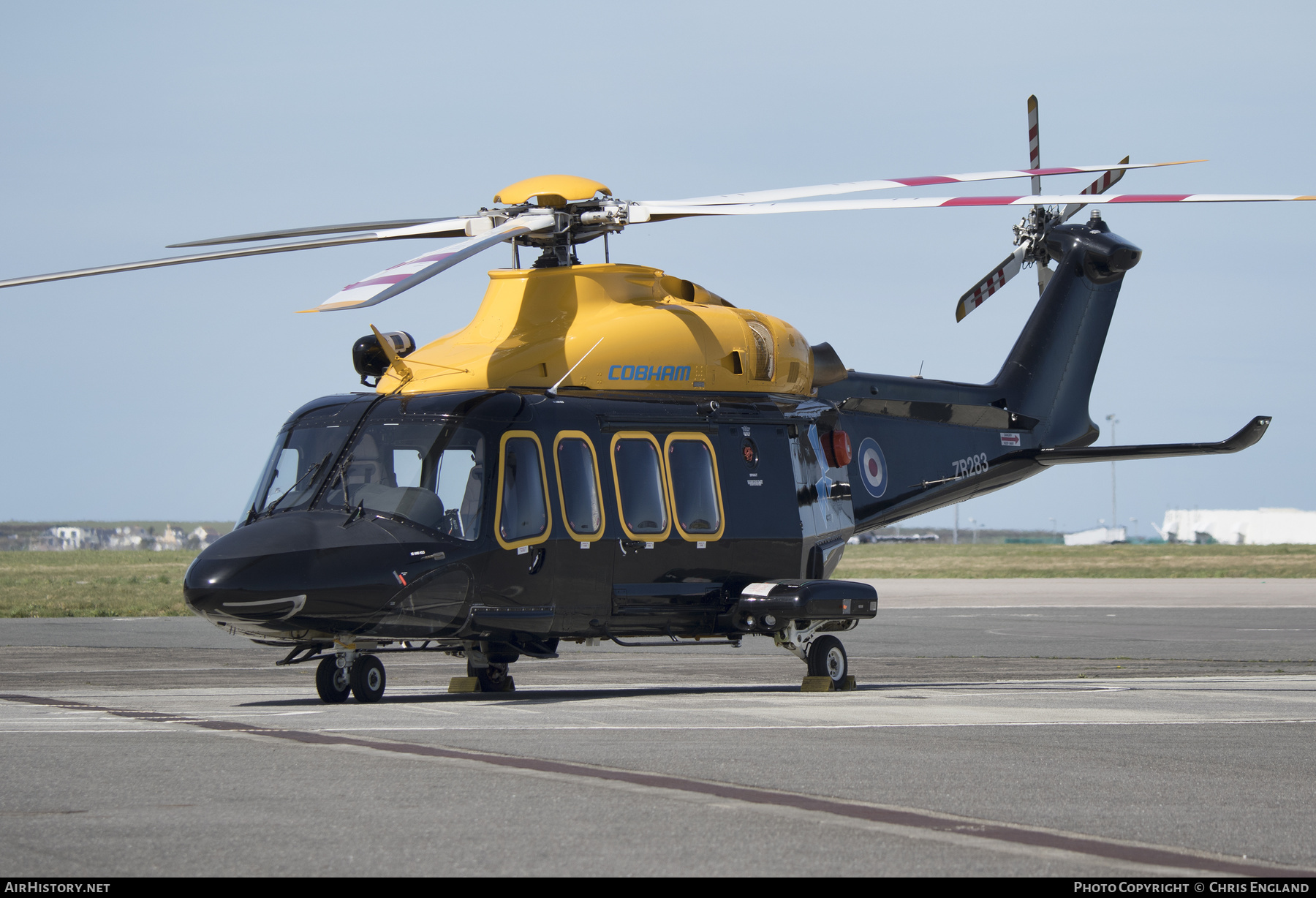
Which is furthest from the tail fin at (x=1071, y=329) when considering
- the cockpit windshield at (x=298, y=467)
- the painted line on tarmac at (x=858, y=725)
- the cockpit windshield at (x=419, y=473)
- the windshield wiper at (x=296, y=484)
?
the windshield wiper at (x=296, y=484)

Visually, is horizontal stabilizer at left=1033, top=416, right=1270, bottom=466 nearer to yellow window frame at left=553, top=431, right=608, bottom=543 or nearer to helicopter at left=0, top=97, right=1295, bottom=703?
helicopter at left=0, top=97, right=1295, bottom=703

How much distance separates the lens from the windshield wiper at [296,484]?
13.7 meters

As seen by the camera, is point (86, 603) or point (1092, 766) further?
point (86, 603)

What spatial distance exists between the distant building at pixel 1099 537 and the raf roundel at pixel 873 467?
159 m

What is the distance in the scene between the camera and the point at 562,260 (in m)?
15.5

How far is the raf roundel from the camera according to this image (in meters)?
18.1

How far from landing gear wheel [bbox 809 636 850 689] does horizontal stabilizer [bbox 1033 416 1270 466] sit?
5937 mm

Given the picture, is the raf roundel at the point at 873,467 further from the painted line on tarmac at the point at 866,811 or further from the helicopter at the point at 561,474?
the painted line on tarmac at the point at 866,811

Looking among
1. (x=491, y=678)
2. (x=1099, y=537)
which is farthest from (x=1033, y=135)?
(x=1099, y=537)

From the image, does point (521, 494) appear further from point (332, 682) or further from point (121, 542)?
A: point (121, 542)

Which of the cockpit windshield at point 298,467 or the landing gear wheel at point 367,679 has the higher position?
the cockpit windshield at point 298,467

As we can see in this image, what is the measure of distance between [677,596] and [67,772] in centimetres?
770
